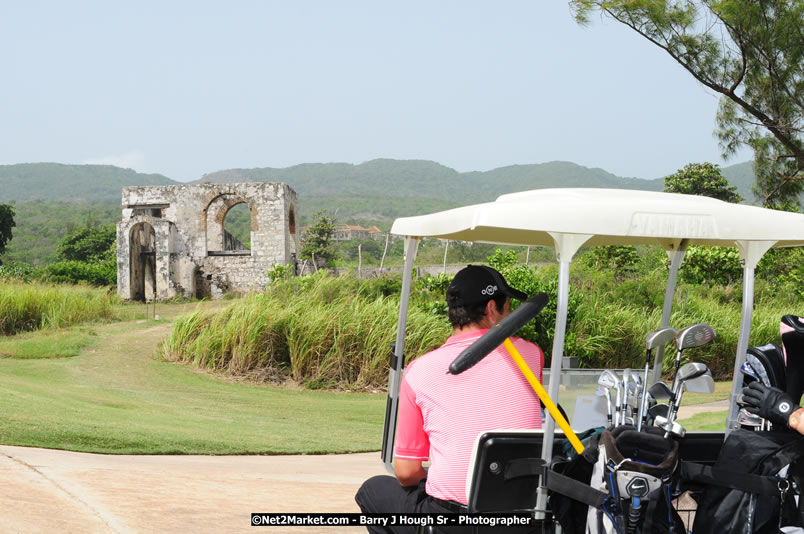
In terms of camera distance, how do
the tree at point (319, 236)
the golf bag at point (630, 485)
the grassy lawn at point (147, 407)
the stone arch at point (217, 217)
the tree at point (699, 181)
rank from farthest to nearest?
1. the tree at point (319, 236)
2. the tree at point (699, 181)
3. the stone arch at point (217, 217)
4. the grassy lawn at point (147, 407)
5. the golf bag at point (630, 485)

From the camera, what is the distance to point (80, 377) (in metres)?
11.0

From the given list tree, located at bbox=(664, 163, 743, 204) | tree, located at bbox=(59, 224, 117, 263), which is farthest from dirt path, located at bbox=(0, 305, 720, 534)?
tree, located at bbox=(59, 224, 117, 263)

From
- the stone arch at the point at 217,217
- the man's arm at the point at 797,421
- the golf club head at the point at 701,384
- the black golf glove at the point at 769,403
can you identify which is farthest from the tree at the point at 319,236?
the man's arm at the point at 797,421

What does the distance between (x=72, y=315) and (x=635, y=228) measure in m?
15.2

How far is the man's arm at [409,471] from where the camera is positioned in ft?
8.48

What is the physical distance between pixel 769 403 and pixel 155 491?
329 centimetres

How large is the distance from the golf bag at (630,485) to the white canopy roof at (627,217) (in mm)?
610

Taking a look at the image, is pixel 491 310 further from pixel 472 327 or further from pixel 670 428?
pixel 670 428

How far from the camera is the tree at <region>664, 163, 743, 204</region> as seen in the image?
4088 centimetres

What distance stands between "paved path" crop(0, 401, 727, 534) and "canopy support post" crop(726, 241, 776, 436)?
2103mm

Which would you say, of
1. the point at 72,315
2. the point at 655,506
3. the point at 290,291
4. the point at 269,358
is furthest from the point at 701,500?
the point at 72,315

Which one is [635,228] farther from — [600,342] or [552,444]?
[600,342]

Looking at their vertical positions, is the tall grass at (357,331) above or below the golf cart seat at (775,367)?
below

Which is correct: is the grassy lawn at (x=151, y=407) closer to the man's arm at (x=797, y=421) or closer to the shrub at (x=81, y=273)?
the man's arm at (x=797, y=421)
